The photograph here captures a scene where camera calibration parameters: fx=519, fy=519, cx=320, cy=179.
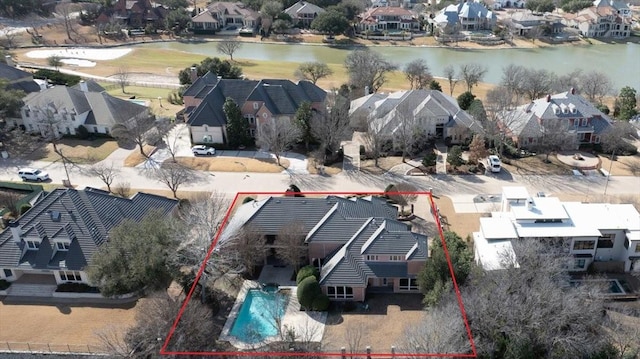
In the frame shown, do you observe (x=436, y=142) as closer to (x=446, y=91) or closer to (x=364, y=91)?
(x=364, y=91)

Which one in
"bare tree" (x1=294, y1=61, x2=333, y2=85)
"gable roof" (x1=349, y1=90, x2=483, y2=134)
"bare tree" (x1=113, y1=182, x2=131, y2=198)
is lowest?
"bare tree" (x1=113, y1=182, x2=131, y2=198)

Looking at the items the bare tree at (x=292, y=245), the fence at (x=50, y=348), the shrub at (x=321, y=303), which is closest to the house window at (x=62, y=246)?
the fence at (x=50, y=348)

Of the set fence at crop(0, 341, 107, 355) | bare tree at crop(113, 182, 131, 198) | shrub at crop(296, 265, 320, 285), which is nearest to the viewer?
fence at crop(0, 341, 107, 355)

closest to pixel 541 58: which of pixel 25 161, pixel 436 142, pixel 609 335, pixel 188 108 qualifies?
pixel 436 142

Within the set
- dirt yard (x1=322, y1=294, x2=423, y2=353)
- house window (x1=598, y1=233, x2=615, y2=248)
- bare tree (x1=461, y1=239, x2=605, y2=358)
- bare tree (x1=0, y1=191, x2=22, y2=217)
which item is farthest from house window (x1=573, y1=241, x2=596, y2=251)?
bare tree (x1=0, y1=191, x2=22, y2=217)

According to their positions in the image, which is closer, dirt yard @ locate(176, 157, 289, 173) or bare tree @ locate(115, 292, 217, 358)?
bare tree @ locate(115, 292, 217, 358)

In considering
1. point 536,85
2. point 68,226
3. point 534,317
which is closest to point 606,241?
point 534,317

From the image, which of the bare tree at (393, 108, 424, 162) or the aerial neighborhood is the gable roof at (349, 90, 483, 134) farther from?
the aerial neighborhood
